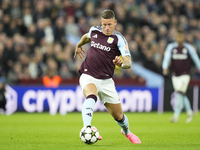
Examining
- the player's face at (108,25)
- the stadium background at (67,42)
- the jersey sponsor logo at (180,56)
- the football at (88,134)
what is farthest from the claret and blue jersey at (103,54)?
the stadium background at (67,42)

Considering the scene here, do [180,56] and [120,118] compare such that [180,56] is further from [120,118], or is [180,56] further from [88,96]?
[88,96]

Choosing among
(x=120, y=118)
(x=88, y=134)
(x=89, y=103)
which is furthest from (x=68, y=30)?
(x=88, y=134)

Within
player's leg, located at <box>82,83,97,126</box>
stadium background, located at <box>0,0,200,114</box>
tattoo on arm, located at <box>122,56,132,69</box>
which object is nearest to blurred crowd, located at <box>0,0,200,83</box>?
stadium background, located at <box>0,0,200,114</box>

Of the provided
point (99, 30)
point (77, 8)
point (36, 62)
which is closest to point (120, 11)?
point (77, 8)

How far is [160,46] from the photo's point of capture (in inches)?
755

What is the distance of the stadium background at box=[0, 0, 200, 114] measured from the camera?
16.0m

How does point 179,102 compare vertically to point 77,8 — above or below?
below

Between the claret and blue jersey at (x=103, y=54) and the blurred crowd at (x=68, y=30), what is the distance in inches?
363

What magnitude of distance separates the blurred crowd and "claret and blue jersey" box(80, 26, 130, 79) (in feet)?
30.3

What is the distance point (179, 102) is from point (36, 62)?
6235 millimetres

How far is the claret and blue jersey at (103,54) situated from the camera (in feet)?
22.3

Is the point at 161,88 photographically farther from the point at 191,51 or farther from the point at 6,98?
the point at 6,98

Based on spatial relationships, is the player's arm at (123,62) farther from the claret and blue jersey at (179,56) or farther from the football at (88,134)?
the claret and blue jersey at (179,56)

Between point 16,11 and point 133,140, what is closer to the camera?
point 133,140
